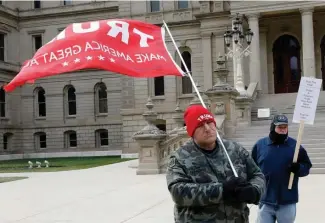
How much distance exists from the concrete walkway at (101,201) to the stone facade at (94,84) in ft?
70.1

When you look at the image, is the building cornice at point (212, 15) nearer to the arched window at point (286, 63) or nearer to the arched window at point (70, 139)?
the arched window at point (286, 63)

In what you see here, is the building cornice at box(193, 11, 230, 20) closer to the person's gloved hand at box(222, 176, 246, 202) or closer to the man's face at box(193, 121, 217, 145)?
the man's face at box(193, 121, 217, 145)

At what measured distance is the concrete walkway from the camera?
9.97 metres

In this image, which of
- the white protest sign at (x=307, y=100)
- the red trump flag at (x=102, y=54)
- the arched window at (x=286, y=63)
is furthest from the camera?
the arched window at (x=286, y=63)

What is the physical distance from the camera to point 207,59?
38125 mm

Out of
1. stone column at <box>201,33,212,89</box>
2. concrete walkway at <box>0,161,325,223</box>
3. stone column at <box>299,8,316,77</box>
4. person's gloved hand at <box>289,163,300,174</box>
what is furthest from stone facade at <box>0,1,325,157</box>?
person's gloved hand at <box>289,163,300,174</box>

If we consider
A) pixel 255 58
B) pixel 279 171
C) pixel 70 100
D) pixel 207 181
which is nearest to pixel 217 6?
pixel 255 58

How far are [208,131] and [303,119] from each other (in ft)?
8.21

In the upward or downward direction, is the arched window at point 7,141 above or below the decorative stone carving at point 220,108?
below

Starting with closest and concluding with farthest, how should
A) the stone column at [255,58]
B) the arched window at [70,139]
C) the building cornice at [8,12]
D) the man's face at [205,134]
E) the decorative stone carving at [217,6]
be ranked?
the man's face at [205,134] < the stone column at [255,58] < the decorative stone carving at [217,6] < the building cornice at [8,12] < the arched window at [70,139]

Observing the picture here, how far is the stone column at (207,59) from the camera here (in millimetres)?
37969

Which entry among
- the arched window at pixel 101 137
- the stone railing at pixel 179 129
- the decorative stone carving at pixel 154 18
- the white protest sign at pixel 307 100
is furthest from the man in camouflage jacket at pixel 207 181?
the arched window at pixel 101 137

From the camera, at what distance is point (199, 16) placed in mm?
37844

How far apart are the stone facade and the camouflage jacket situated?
3274cm
